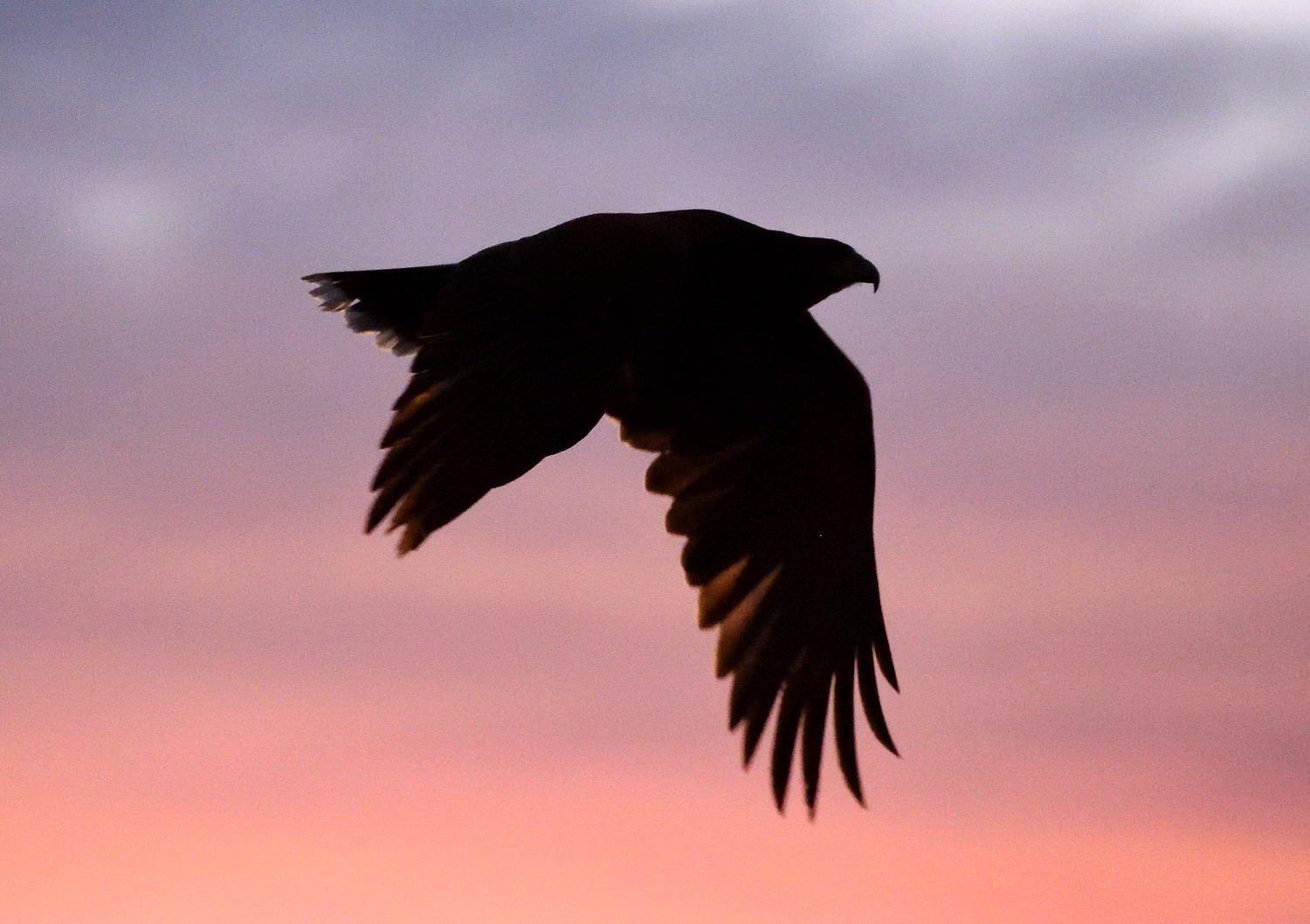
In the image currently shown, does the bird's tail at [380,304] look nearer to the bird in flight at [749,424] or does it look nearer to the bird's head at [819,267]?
the bird in flight at [749,424]

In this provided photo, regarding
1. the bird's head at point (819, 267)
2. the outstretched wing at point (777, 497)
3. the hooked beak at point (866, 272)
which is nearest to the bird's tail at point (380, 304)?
the outstretched wing at point (777, 497)

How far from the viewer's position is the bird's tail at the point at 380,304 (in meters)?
7.11

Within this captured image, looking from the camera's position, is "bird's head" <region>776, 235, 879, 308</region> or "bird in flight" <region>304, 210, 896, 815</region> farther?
"bird's head" <region>776, 235, 879, 308</region>

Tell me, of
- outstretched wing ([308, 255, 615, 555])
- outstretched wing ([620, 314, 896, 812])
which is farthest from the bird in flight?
outstretched wing ([308, 255, 615, 555])

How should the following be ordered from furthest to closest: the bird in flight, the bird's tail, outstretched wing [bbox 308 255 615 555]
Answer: the bird's tail, the bird in flight, outstretched wing [bbox 308 255 615 555]

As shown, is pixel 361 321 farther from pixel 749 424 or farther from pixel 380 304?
pixel 749 424

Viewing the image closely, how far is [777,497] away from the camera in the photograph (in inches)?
274

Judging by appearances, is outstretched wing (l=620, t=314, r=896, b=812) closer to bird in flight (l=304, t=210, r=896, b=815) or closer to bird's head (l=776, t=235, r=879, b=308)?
bird in flight (l=304, t=210, r=896, b=815)

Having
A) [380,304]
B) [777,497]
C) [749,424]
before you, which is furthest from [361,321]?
[777,497]

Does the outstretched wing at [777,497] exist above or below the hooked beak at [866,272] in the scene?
below

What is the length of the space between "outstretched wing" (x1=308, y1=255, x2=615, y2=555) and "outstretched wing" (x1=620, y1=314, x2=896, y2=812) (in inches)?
54.7

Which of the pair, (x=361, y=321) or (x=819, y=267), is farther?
(x=361, y=321)

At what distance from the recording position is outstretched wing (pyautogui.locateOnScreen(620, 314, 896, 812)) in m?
6.66

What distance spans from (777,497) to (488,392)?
6.75 ft
